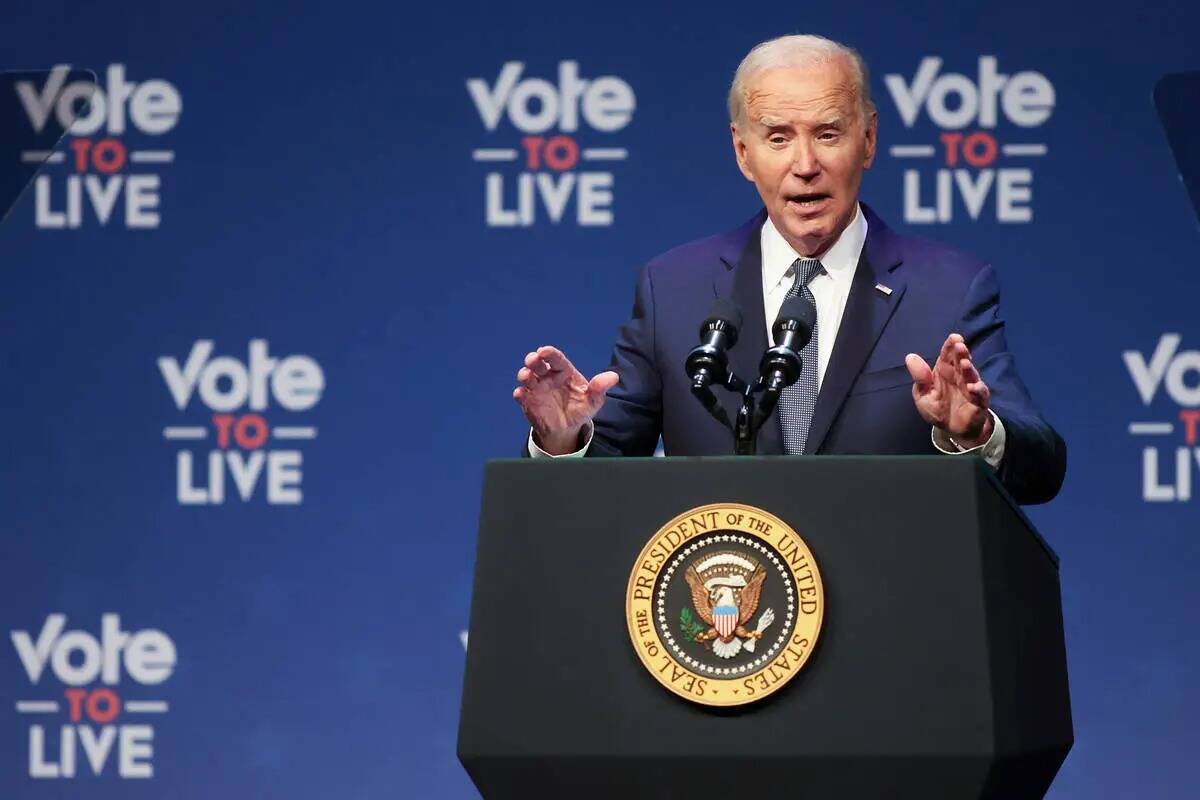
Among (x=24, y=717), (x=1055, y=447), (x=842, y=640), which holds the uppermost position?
(x=1055, y=447)

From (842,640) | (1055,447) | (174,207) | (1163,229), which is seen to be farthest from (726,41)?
(842,640)

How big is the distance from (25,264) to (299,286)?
58cm

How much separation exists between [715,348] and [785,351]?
0.07 meters

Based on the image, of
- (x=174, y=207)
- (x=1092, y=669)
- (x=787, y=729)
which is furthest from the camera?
(x=174, y=207)

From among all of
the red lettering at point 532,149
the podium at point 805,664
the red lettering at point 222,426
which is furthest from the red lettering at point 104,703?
the podium at point 805,664

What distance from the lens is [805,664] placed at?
163 cm

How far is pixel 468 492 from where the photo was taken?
12.4 feet

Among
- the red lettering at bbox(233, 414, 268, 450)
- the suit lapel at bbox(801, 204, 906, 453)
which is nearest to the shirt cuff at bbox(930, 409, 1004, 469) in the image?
the suit lapel at bbox(801, 204, 906, 453)

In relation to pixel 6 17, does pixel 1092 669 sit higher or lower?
lower

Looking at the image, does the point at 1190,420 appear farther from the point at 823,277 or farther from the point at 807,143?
the point at 807,143

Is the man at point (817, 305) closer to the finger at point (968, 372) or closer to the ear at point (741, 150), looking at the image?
the ear at point (741, 150)

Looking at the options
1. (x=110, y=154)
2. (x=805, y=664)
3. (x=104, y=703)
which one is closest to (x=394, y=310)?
(x=110, y=154)

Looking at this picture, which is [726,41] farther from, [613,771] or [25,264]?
[613,771]

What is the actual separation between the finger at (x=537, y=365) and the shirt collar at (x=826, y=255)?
0.44 meters
